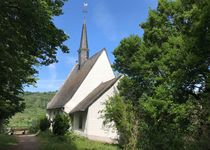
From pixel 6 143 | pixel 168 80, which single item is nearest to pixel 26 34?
pixel 168 80

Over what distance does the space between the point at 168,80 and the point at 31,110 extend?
64036mm

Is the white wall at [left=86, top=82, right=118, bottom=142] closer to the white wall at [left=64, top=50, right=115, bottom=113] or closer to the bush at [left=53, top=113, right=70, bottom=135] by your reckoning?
the bush at [left=53, top=113, right=70, bottom=135]

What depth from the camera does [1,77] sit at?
52.2ft

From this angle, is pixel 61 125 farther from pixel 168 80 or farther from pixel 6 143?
pixel 168 80

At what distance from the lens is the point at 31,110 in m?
80.9

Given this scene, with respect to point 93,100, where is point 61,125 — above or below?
below

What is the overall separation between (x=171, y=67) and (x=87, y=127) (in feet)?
42.2

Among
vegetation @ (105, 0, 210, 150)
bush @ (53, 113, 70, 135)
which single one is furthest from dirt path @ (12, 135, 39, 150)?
vegetation @ (105, 0, 210, 150)

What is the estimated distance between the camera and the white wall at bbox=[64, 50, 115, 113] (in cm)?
3609

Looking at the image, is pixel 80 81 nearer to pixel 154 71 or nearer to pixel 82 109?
pixel 82 109

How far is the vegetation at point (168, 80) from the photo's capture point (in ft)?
54.4

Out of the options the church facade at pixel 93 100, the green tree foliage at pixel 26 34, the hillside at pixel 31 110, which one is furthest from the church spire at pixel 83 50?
the green tree foliage at pixel 26 34

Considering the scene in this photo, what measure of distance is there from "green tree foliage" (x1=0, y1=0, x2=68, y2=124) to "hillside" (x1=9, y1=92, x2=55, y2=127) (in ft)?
152

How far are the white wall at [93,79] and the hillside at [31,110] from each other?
26.0 metres
